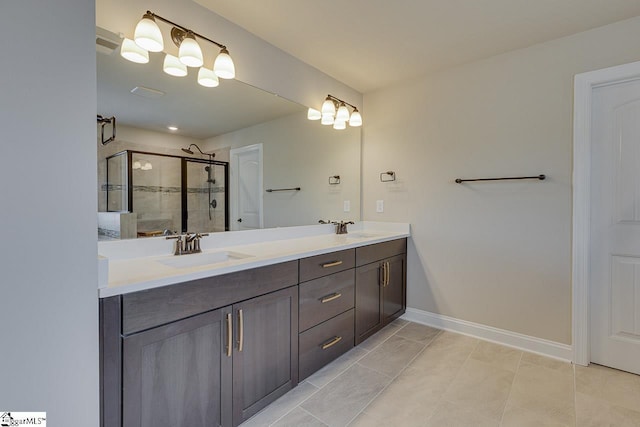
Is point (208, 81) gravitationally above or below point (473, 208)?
above

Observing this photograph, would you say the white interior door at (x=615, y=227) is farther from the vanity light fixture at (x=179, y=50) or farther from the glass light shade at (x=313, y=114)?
the vanity light fixture at (x=179, y=50)

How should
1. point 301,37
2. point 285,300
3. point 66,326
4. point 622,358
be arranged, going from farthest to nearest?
point 301,37
point 622,358
point 285,300
point 66,326

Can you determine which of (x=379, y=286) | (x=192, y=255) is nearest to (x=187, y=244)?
(x=192, y=255)

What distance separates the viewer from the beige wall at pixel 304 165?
2229 millimetres

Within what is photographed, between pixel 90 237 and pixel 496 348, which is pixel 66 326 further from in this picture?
pixel 496 348

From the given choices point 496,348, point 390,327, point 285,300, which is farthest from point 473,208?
point 285,300

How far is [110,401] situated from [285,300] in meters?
0.82

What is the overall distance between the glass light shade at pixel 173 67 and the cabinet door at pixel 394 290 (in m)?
2.04

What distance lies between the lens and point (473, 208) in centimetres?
242

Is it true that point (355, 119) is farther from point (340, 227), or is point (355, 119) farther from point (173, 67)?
point (173, 67)

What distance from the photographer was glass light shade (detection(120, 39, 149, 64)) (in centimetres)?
146

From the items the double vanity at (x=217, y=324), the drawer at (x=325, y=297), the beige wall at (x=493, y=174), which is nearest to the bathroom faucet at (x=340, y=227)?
the beige wall at (x=493, y=174)

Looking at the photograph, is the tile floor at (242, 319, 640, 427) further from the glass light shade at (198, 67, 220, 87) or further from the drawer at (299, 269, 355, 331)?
the glass light shade at (198, 67, 220, 87)

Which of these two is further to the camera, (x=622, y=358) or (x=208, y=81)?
(x=622, y=358)
